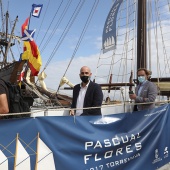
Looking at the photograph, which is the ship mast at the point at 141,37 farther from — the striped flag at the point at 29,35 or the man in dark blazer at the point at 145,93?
the striped flag at the point at 29,35

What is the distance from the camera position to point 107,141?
368 cm

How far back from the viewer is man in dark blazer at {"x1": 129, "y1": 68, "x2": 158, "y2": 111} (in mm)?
4668

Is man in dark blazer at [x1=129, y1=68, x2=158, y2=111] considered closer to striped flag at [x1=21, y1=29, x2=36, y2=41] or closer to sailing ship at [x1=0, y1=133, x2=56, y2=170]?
sailing ship at [x1=0, y1=133, x2=56, y2=170]

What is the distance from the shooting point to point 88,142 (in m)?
3.46

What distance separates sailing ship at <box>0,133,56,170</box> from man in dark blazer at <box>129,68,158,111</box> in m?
2.14

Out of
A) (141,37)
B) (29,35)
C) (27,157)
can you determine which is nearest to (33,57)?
(29,35)

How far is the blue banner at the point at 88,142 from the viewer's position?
9.30ft

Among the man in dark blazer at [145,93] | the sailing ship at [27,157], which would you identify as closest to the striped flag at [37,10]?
Result: the man in dark blazer at [145,93]

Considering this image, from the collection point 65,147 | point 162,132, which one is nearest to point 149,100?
point 162,132

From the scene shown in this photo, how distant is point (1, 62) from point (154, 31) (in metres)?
26.9

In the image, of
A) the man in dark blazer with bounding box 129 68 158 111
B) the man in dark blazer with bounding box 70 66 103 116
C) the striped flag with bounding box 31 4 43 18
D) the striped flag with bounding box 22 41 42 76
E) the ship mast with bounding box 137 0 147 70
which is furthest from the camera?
the striped flag with bounding box 31 4 43 18

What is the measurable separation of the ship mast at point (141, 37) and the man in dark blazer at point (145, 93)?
4.16m

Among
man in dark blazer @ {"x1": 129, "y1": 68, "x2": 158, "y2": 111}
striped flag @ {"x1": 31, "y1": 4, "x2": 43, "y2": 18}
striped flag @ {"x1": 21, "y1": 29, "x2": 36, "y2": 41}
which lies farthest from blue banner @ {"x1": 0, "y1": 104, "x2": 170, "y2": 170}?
striped flag @ {"x1": 31, "y1": 4, "x2": 43, "y2": 18}

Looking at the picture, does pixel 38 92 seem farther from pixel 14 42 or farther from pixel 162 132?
pixel 14 42
